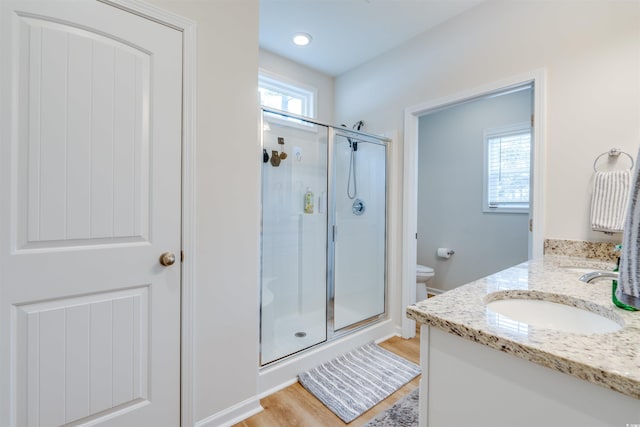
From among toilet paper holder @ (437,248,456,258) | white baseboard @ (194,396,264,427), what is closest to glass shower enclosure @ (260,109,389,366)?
white baseboard @ (194,396,264,427)

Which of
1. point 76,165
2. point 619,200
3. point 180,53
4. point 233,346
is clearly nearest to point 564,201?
point 619,200

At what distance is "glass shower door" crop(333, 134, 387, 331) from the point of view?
8.32 feet

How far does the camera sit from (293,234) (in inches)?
94.0

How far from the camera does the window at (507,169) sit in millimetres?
2887

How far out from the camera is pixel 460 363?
2.31 ft

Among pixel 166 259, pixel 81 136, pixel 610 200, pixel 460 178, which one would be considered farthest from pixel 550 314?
pixel 460 178

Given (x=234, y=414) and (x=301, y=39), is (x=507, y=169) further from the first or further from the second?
(x=234, y=414)

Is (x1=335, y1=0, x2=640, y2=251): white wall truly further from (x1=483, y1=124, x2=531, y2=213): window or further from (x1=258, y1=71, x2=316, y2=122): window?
(x1=258, y1=71, x2=316, y2=122): window

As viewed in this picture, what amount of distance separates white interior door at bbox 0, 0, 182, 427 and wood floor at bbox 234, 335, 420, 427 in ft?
1.66

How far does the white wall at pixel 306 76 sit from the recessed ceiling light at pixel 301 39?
0.31m

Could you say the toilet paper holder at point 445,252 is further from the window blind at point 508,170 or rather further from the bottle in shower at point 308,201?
the bottle in shower at point 308,201

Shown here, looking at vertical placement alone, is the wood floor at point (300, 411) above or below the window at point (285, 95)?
below

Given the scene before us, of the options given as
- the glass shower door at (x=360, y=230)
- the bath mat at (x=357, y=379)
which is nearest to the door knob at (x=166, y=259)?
the bath mat at (x=357, y=379)

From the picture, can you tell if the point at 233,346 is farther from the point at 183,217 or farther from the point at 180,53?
the point at 180,53
